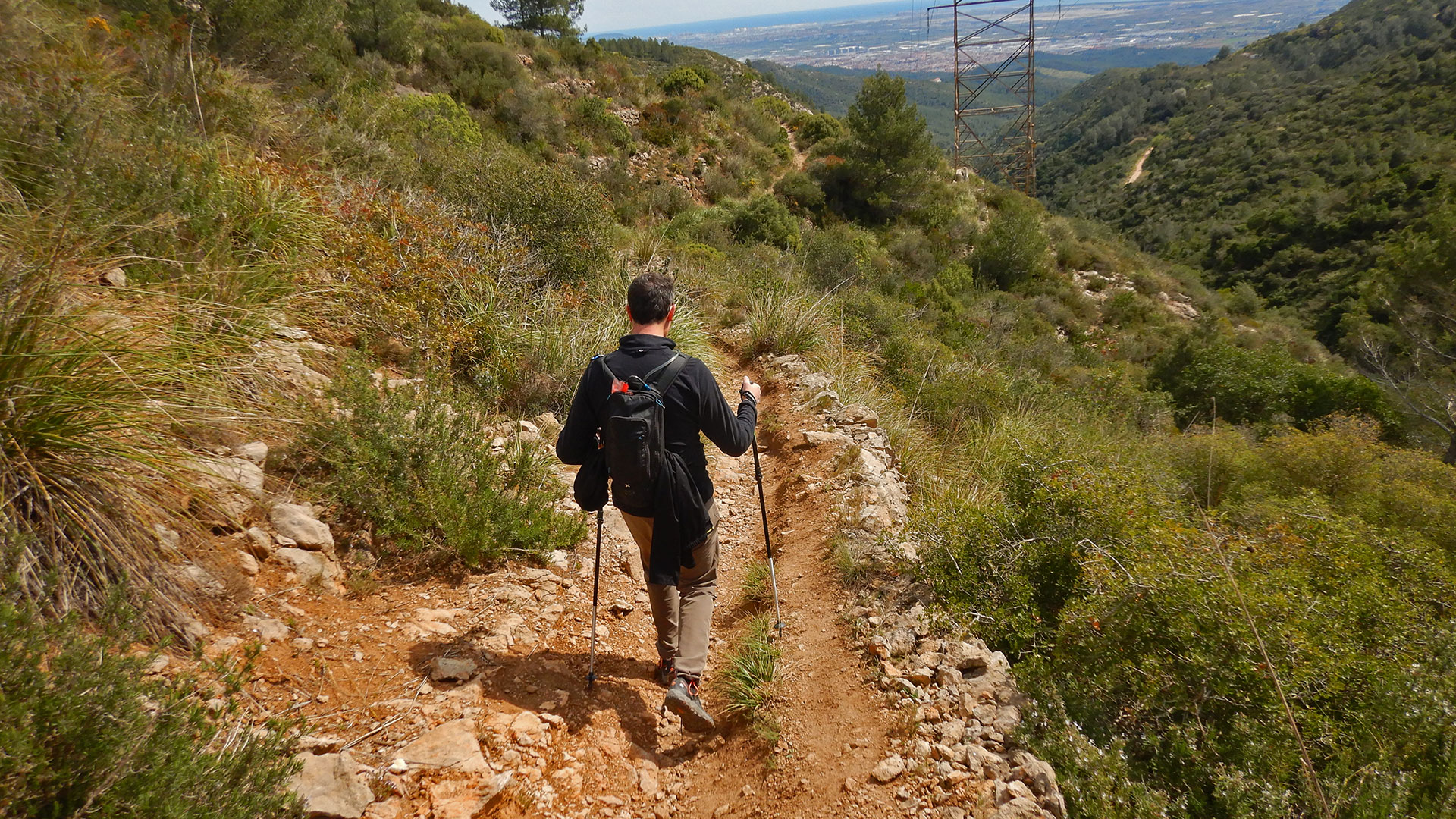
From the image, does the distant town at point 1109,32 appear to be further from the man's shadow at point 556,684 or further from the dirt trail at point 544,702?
the man's shadow at point 556,684

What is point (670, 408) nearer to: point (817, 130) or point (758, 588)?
point (758, 588)

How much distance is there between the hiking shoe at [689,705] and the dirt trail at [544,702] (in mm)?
119

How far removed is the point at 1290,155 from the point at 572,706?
51.8 meters

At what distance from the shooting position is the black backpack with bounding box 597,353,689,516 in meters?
2.59

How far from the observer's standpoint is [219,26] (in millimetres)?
8562

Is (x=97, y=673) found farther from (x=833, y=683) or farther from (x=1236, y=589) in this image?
(x=1236, y=589)

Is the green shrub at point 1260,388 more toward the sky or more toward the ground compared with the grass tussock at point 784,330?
more toward the ground

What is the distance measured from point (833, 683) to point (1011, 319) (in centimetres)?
1567

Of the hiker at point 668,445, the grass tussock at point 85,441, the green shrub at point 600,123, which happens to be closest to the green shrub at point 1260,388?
the hiker at point 668,445

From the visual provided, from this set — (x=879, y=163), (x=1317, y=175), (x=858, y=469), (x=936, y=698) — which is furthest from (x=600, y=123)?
(x=1317, y=175)

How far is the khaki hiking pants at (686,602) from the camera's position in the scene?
2998 millimetres

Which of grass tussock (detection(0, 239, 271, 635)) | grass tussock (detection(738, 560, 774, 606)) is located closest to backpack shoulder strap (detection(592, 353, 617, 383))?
grass tussock (detection(0, 239, 271, 635))

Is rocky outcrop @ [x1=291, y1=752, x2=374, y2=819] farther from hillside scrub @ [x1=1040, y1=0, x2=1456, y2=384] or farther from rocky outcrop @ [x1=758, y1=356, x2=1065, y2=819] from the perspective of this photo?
hillside scrub @ [x1=1040, y1=0, x2=1456, y2=384]

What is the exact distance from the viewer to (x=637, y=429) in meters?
2.59
